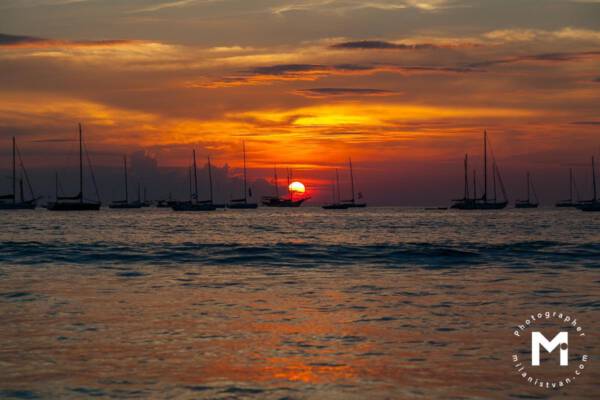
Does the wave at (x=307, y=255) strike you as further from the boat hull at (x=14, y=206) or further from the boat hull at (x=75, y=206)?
the boat hull at (x=14, y=206)

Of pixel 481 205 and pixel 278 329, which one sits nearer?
pixel 278 329

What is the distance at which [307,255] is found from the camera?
3919 centimetres

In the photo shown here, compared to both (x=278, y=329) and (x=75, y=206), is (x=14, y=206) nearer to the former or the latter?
(x=75, y=206)

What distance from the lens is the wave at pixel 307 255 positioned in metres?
Result: 34.3

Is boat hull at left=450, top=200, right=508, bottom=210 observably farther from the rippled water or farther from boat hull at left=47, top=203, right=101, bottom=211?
the rippled water

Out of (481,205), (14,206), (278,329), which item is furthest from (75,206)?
(278,329)

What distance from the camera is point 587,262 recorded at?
33.0 metres

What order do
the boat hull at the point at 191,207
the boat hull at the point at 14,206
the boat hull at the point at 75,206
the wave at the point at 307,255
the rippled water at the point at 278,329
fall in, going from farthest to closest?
the boat hull at the point at 191,207 → the boat hull at the point at 14,206 → the boat hull at the point at 75,206 → the wave at the point at 307,255 → the rippled water at the point at 278,329

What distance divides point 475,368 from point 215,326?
5.98 meters

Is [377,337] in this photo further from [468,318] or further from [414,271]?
[414,271]

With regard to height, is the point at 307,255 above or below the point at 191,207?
above

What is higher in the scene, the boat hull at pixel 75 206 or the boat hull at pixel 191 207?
the boat hull at pixel 75 206

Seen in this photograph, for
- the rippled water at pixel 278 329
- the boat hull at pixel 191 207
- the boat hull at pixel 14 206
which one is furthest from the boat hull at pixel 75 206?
the rippled water at pixel 278 329

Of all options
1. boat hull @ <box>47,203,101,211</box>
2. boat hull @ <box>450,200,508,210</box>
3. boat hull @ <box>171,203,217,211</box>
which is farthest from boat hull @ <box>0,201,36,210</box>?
boat hull @ <box>450,200,508,210</box>
